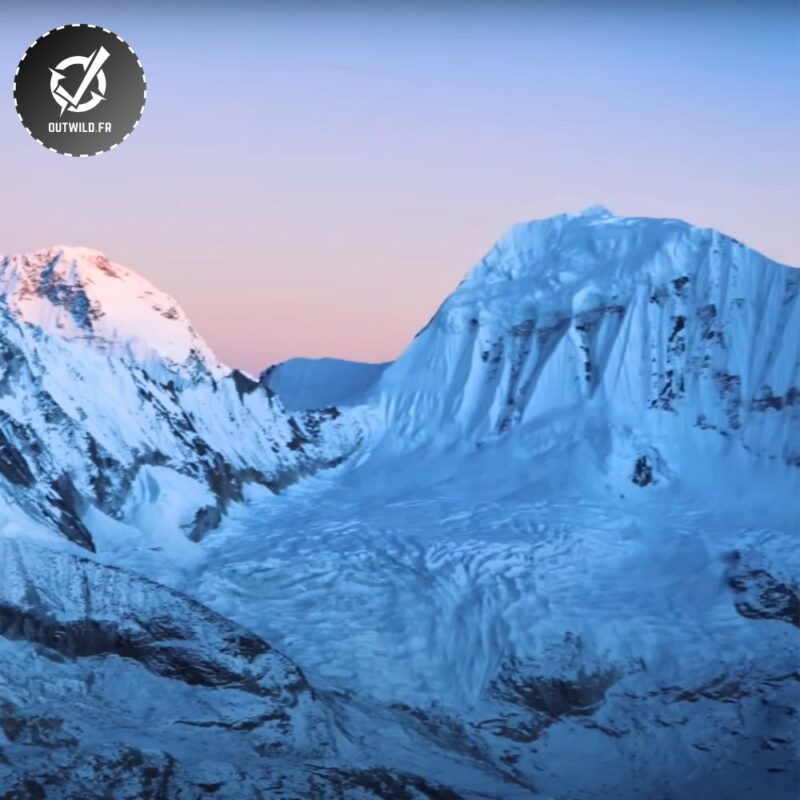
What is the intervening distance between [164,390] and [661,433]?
45343 mm

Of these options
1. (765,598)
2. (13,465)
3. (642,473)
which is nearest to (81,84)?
(13,465)

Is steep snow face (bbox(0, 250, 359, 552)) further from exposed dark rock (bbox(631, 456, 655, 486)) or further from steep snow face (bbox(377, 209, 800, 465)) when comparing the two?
exposed dark rock (bbox(631, 456, 655, 486))

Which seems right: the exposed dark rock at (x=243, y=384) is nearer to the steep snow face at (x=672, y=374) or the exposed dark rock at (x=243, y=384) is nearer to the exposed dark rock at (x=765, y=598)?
the steep snow face at (x=672, y=374)

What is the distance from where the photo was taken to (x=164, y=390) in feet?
594

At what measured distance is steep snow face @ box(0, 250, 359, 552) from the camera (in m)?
154

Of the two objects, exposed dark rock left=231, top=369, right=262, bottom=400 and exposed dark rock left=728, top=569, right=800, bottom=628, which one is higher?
exposed dark rock left=231, top=369, right=262, bottom=400

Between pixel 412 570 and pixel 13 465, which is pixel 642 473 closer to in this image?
pixel 412 570

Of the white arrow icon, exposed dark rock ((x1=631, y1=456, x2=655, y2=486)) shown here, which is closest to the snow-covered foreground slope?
exposed dark rock ((x1=631, y1=456, x2=655, y2=486))

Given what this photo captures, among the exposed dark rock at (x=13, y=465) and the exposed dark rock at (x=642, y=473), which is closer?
the exposed dark rock at (x=13, y=465)

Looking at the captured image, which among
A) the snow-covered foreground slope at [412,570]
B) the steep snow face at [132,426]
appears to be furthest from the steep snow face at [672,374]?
the steep snow face at [132,426]

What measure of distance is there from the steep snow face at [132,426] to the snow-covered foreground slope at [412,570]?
301 millimetres

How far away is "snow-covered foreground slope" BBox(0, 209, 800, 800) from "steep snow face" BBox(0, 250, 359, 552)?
301mm

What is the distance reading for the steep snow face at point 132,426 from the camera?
15450 centimetres

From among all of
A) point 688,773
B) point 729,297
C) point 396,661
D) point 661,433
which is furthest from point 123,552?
point 729,297
